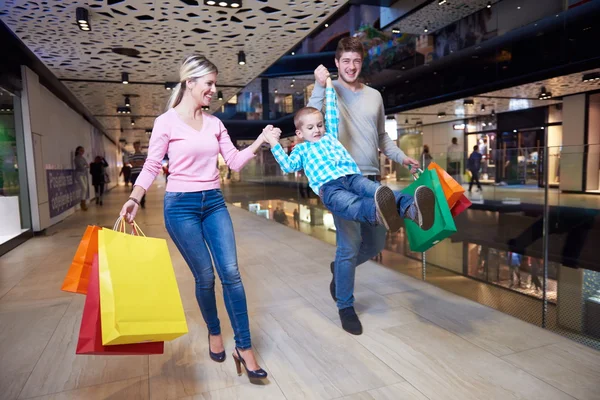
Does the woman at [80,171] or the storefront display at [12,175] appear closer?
the storefront display at [12,175]

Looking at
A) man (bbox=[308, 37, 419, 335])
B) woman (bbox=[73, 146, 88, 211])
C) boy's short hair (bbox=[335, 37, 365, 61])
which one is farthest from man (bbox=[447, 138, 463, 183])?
woman (bbox=[73, 146, 88, 211])

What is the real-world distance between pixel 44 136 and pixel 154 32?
340 centimetres

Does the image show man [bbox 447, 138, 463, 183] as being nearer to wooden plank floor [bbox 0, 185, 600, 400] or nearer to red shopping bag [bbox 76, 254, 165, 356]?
wooden plank floor [bbox 0, 185, 600, 400]

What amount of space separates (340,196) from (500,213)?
24.6 ft

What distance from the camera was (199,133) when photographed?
6.13 feet

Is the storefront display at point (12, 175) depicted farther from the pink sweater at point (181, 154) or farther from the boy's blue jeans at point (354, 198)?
the boy's blue jeans at point (354, 198)

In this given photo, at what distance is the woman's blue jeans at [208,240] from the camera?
1845mm

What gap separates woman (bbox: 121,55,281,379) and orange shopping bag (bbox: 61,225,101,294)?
0.19 meters

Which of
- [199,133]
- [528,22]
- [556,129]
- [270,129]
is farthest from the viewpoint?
[556,129]

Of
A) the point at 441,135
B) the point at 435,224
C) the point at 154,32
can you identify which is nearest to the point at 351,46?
the point at 435,224

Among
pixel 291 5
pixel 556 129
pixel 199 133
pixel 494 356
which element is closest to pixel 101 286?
pixel 199 133

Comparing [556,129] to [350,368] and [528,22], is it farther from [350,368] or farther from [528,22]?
[350,368]

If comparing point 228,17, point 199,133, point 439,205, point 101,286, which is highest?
point 228,17

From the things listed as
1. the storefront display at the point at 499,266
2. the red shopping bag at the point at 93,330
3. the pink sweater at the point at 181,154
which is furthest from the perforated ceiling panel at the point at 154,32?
the storefront display at the point at 499,266
